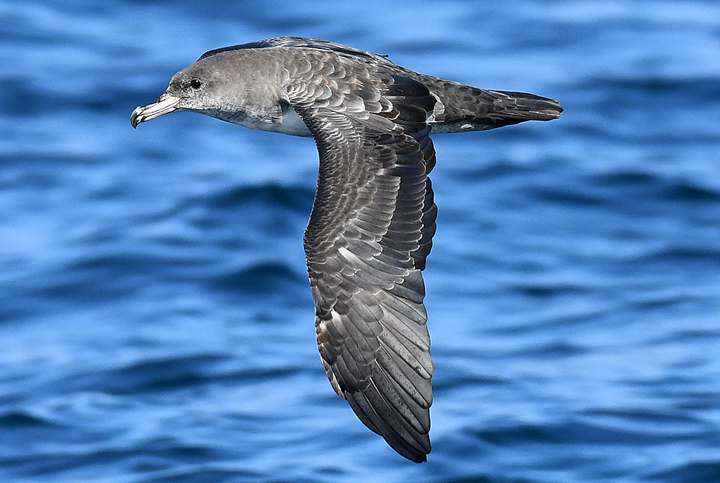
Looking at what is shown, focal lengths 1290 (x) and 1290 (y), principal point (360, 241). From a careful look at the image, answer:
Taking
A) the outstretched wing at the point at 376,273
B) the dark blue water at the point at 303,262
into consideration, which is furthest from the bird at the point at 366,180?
the dark blue water at the point at 303,262

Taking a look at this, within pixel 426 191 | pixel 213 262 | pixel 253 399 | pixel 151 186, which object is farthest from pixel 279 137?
pixel 426 191

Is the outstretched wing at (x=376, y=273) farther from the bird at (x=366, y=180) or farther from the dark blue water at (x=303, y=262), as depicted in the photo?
the dark blue water at (x=303, y=262)

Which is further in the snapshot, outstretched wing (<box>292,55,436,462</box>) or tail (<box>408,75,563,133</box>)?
tail (<box>408,75,563,133</box>)

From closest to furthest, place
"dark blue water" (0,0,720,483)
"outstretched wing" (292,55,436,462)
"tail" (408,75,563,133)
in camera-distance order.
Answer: "outstretched wing" (292,55,436,462), "tail" (408,75,563,133), "dark blue water" (0,0,720,483)

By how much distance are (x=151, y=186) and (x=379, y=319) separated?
9.66 metres

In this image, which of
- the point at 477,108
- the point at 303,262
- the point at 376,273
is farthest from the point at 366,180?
the point at 303,262

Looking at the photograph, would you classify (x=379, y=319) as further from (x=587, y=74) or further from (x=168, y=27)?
(x=168, y=27)

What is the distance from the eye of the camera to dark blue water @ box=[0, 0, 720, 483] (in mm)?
11406

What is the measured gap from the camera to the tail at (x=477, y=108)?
8.48 m

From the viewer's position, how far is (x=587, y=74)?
18.6 meters

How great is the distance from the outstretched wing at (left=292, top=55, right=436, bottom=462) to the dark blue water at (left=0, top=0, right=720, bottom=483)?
12.2 ft

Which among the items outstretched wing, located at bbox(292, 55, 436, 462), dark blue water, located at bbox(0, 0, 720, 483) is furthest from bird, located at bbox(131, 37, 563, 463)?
dark blue water, located at bbox(0, 0, 720, 483)

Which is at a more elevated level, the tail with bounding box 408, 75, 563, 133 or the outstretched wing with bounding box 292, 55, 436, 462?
the tail with bounding box 408, 75, 563, 133

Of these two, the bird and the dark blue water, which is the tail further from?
the dark blue water
